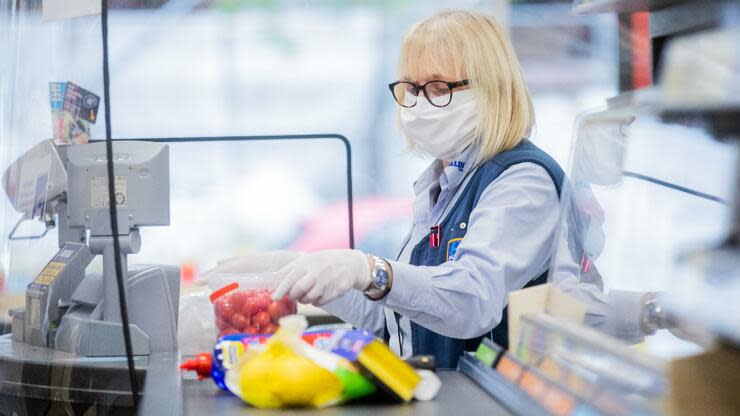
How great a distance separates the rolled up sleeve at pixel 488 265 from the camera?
1.62 meters

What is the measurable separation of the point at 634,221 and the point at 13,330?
154 cm

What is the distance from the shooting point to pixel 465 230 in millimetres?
1901

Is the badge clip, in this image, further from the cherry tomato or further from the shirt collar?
the cherry tomato

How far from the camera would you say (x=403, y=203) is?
19.9ft

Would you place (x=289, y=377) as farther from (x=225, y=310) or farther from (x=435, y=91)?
(x=435, y=91)

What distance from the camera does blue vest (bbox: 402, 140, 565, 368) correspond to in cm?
187

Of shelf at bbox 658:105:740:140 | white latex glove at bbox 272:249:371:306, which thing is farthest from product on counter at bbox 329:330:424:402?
shelf at bbox 658:105:740:140

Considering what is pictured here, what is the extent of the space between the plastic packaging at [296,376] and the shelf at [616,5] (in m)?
0.58

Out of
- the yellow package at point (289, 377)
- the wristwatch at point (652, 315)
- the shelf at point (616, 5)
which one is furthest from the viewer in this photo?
the shelf at point (616, 5)

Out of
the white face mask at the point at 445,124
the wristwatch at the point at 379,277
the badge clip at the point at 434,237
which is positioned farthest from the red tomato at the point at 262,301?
the white face mask at the point at 445,124

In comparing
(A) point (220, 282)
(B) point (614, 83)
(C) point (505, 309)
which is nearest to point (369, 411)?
(A) point (220, 282)

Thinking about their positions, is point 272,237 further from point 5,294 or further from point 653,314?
point 653,314

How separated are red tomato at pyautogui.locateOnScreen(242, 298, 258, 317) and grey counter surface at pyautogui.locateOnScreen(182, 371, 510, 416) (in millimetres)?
251

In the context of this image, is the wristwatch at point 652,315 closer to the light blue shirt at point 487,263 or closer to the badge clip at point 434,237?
the light blue shirt at point 487,263
